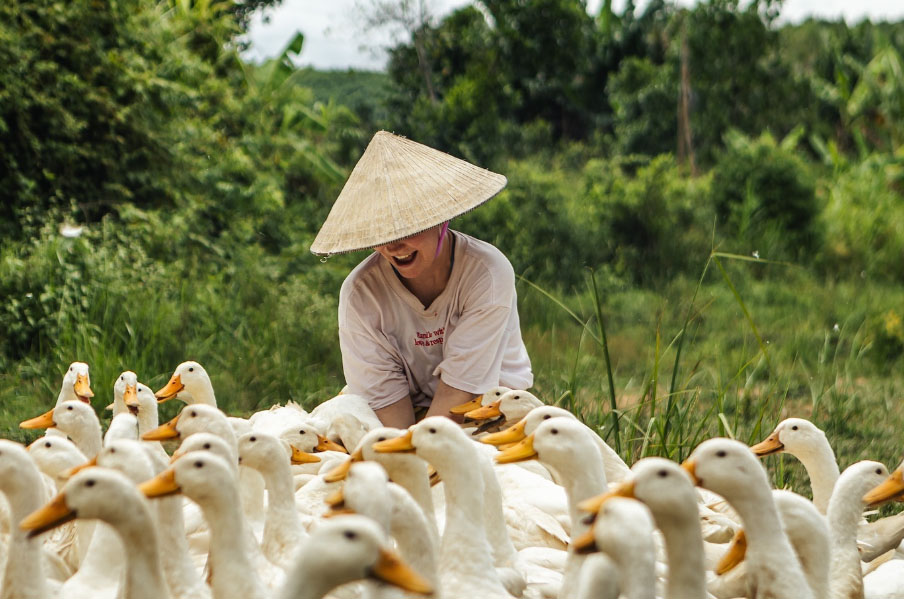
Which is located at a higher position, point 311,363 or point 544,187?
point 544,187

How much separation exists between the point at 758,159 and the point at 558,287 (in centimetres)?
319

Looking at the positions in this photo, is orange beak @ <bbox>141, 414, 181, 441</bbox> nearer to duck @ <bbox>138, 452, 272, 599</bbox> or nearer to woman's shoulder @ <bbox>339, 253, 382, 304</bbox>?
duck @ <bbox>138, 452, 272, 599</bbox>

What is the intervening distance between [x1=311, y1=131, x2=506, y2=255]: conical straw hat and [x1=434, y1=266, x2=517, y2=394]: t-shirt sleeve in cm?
33

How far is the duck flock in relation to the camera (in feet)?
6.42

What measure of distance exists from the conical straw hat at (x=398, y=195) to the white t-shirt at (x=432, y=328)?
24 centimetres

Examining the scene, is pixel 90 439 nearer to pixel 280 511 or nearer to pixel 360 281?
pixel 280 511

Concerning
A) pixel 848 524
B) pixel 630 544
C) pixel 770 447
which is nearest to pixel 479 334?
pixel 770 447

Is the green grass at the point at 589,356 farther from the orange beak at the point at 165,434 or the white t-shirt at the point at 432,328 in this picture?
the orange beak at the point at 165,434

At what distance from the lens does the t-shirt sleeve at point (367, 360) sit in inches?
148

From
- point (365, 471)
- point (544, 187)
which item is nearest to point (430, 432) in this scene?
point (365, 471)

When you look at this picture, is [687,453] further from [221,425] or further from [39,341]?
[39,341]

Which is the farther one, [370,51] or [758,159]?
[370,51]

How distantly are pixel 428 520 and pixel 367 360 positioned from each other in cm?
126

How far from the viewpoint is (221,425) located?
104 inches
